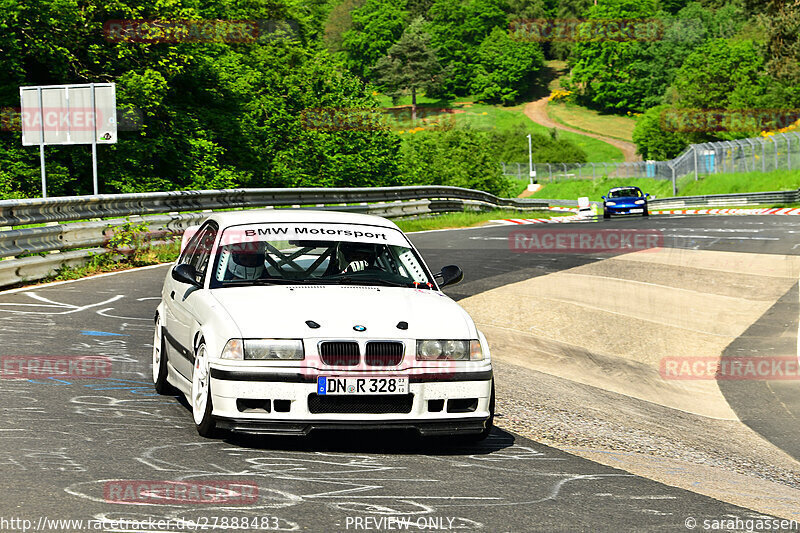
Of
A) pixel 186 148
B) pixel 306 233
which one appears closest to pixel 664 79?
pixel 186 148

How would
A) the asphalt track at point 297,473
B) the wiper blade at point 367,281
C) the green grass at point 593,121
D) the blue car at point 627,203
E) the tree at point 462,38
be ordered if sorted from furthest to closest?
the tree at point 462,38
the green grass at point 593,121
the blue car at point 627,203
the wiper blade at point 367,281
the asphalt track at point 297,473

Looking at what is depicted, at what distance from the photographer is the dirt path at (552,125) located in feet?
439

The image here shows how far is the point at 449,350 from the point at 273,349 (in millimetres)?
1084

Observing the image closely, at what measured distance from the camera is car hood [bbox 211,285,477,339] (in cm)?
632

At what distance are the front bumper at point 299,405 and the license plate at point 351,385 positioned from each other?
0.04 metres

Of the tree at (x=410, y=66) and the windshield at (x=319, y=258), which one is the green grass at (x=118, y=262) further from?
the tree at (x=410, y=66)

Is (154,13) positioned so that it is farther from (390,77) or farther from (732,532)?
(390,77)

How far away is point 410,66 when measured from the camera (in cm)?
17475

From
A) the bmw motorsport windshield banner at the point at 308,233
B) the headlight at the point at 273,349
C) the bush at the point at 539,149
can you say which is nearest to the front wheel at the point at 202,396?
the headlight at the point at 273,349

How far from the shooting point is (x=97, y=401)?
7.68 metres

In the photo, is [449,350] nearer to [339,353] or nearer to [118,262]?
[339,353]

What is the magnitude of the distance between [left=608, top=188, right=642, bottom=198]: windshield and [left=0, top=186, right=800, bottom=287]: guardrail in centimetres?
1609

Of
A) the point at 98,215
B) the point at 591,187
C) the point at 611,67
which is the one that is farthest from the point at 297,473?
the point at 611,67

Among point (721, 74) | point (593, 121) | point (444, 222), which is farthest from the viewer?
point (593, 121)
